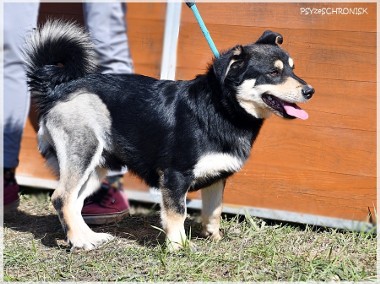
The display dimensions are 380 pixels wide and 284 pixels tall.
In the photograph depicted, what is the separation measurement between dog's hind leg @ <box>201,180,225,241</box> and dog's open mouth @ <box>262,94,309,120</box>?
0.61m

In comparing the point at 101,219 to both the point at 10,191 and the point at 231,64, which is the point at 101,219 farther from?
the point at 231,64

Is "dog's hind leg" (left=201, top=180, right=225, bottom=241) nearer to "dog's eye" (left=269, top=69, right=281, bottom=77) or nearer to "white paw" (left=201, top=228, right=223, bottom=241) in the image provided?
"white paw" (left=201, top=228, right=223, bottom=241)

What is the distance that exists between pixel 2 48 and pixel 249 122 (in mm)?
1789

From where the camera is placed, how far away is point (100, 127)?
3.58m

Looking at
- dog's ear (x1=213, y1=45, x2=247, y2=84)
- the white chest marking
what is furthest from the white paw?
dog's ear (x1=213, y1=45, x2=247, y2=84)

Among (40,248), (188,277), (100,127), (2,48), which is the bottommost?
(40,248)

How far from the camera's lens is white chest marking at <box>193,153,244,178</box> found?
3248 millimetres

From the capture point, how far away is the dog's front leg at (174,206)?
10.7ft

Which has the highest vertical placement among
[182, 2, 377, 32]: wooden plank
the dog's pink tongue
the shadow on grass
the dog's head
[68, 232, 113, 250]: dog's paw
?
[182, 2, 377, 32]: wooden plank

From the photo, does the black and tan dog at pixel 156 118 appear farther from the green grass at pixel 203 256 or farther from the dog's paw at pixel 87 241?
the green grass at pixel 203 256

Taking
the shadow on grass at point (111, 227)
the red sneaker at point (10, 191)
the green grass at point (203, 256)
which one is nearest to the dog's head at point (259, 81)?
the green grass at point (203, 256)

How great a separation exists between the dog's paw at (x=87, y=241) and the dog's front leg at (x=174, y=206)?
1.43ft

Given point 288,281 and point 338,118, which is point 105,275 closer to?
point 288,281

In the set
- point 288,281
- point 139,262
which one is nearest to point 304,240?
point 288,281
